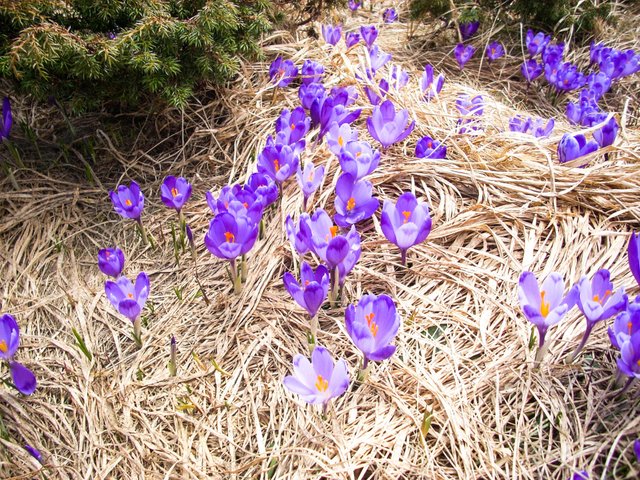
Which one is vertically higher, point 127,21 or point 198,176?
point 127,21

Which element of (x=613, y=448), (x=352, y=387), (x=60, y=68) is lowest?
(x=352, y=387)

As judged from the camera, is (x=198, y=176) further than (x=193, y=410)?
Yes

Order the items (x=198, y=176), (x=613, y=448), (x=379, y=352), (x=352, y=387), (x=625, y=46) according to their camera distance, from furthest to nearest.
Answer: (x=625, y=46), (x=198, y=176), (x=352, y=387), (x=379, y=352), (x=613, y=448)

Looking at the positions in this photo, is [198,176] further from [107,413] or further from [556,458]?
[556,458]

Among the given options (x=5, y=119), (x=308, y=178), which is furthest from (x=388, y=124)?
(x=5, y=119)

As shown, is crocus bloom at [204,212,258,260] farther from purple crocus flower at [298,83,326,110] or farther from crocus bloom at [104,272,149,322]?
purple crocus flower at [298,83,326,110]

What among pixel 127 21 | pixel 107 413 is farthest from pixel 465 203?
pixel 127 21

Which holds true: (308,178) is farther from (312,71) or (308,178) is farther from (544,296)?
(312,71)
